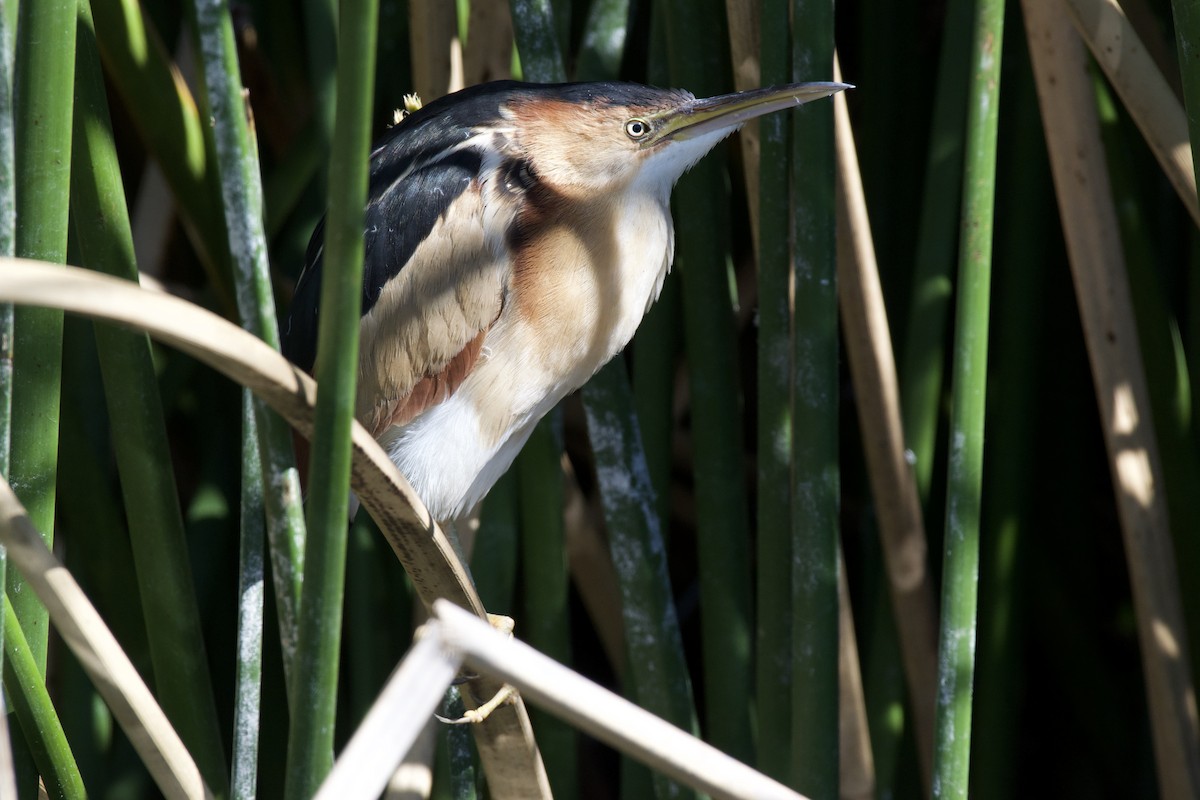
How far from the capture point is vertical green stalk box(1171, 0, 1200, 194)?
2.60 feet

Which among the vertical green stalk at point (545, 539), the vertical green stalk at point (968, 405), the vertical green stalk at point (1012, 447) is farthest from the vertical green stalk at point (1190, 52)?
the vertical green stalk at point (545, 539)

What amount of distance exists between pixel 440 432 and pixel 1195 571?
0.79 meters

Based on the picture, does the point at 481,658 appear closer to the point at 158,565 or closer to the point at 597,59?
the point at 158,565

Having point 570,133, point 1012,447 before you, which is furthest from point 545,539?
point 1012,447

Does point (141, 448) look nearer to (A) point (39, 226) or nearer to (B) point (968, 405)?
(A) point (39, 226)

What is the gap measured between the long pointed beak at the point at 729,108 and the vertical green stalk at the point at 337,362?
505mm

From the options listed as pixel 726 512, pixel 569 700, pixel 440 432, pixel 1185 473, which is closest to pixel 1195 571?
pixel 1185 473

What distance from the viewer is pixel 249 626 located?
92 cm

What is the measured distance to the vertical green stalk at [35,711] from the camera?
0.74m

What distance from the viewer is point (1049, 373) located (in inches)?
A: 64.8

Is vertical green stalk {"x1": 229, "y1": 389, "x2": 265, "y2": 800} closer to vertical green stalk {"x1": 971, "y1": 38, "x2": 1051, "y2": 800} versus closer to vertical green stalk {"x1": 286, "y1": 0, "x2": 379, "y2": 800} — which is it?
vertical green stalk {"x1": 286, "y1": 0, "x2": 379, "y2": 800}

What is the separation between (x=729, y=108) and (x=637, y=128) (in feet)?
0.40

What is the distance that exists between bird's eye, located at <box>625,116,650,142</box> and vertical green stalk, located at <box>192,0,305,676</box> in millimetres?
351

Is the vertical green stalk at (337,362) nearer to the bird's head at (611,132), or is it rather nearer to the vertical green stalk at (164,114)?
the bird's head at (611,132)
